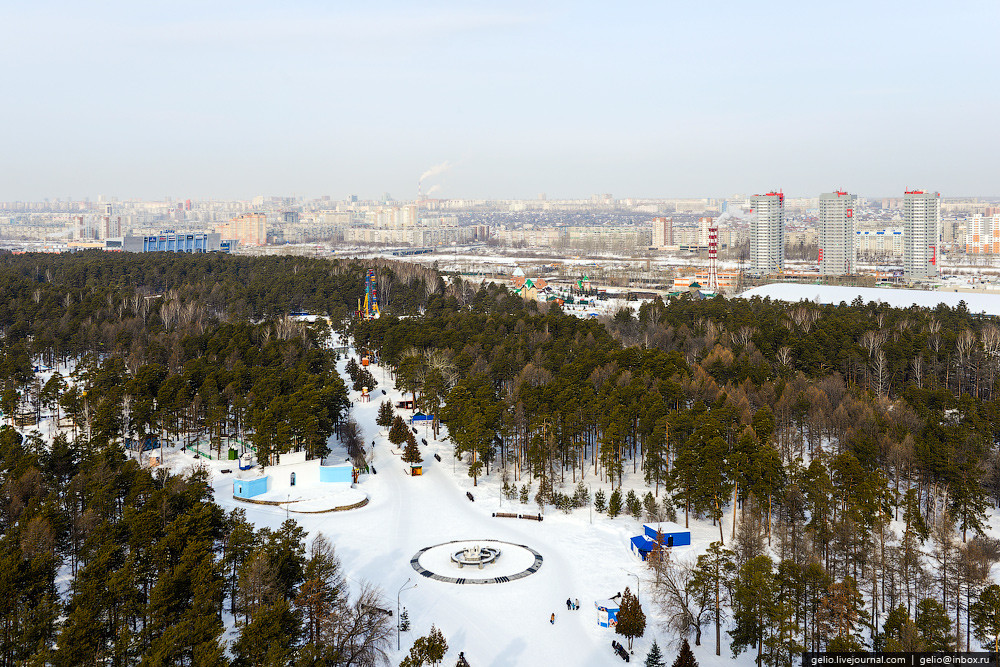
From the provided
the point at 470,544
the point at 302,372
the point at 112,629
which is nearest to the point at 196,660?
the point at 112,629

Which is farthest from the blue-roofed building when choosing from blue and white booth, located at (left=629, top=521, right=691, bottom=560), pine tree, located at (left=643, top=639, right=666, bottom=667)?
pine tree, located at (left=643, top=639, right=666, bottom=667)

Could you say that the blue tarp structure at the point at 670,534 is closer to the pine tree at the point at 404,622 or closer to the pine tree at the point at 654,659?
the pine tree at the point at 654,659

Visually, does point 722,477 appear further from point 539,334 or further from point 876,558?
point 539,334

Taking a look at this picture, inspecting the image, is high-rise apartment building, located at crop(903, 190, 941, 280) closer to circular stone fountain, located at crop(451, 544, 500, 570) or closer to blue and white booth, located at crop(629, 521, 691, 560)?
blue and white booth, located at crop(629, 521, 691, 560)

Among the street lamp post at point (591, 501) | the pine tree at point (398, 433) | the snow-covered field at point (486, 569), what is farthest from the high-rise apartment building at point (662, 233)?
the street lamp post at point (591, 501)

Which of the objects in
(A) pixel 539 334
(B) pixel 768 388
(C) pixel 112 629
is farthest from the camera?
(A) pixel 539 334

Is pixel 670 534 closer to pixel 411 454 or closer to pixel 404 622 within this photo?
pixel 404 622
